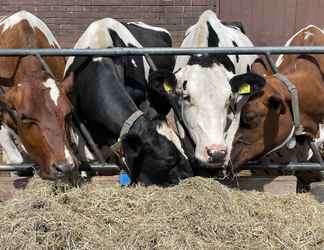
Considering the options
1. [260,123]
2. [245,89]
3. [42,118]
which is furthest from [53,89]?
[260,123]

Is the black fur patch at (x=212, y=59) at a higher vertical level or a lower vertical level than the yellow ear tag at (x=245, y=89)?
higher

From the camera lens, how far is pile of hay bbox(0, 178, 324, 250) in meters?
3.11

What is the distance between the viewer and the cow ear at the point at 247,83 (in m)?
3.90

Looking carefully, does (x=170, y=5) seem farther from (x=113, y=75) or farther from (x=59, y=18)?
(x=113, y=75)

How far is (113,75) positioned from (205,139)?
918 millimetres

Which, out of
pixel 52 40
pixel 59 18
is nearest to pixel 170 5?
pixel 59 18

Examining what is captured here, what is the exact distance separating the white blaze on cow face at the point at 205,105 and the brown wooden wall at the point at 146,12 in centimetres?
517

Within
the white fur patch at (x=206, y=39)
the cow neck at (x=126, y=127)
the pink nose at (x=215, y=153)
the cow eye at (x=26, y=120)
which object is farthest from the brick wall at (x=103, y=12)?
the pink nose at (x=215, y=153)

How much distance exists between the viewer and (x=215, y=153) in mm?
3721

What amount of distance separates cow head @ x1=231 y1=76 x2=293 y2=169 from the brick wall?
5165mm

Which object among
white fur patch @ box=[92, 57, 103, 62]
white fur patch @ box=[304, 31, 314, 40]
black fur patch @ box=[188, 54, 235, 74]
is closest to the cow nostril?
white fur patch @ box=[92, 57, 103, 62]

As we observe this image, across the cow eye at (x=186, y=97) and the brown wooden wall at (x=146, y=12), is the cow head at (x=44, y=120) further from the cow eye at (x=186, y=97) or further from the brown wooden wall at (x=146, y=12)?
the brown wooden wall at (x=146, y=12)

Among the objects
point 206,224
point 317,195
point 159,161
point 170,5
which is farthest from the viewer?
point 170,5

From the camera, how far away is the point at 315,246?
3.30 m
